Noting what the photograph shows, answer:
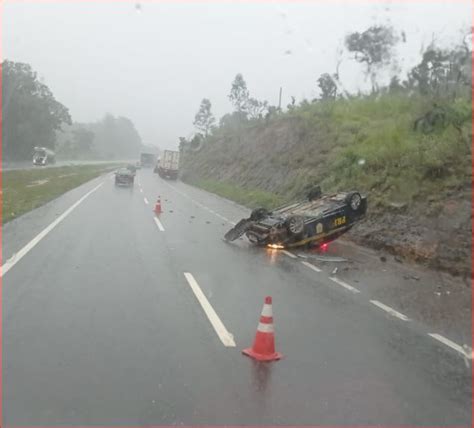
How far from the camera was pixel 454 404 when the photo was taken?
5137 millimetres

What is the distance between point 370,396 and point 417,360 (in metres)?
1.36

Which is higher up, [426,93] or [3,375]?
[426,93]

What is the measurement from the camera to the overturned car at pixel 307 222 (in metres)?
13.8

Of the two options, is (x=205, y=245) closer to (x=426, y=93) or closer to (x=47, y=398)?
(x=47, y=398)

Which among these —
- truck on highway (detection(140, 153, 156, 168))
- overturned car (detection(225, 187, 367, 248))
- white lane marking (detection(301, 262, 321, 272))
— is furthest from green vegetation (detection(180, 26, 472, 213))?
truck on highway (detection(140, 153, 156, 168))

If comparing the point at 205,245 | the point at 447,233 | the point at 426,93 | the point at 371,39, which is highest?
the point at 371,39

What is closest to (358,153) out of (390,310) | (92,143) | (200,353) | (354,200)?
(354,200)

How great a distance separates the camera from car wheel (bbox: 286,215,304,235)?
540 inches

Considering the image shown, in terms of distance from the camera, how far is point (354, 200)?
14.5 m

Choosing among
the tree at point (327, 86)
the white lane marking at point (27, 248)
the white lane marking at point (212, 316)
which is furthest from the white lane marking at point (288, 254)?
the tree at point (327, 86)

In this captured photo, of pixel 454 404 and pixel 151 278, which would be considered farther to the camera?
pixel 151 278

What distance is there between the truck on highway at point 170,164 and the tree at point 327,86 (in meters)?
25.6

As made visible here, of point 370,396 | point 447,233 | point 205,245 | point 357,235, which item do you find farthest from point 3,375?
point 357,235

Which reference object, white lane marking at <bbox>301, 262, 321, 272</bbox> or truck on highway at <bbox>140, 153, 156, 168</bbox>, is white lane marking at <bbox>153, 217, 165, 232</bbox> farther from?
truck on highway at <bbox>140, 153, 156, 168</bbox>
